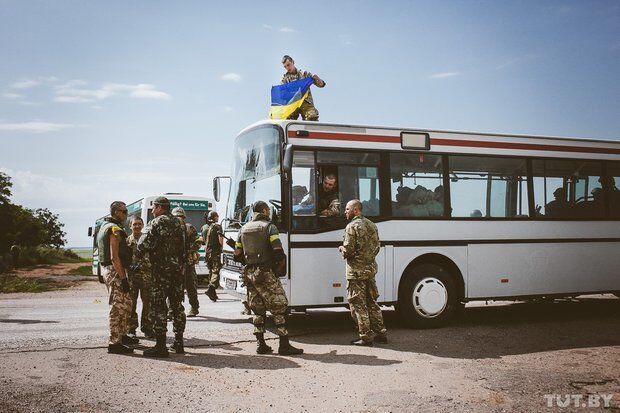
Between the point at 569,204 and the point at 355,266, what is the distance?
5050mm

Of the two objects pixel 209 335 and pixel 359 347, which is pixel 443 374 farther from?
pixel 209 335

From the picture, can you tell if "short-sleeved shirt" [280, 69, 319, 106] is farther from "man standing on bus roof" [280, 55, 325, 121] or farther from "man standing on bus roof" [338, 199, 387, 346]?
"man standing on bus roof" [338, 199, 387, 346]

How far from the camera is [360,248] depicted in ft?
26.0

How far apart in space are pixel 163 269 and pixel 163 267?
0.03 meters

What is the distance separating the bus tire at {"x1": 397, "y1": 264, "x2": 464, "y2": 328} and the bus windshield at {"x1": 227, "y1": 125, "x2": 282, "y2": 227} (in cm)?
262

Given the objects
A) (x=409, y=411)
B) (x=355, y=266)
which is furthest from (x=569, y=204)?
(x=409, y=411)

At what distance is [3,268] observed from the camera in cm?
2628

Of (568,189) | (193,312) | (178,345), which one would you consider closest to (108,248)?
(178,345)

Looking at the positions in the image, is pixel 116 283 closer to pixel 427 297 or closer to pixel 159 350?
pixel 159 350

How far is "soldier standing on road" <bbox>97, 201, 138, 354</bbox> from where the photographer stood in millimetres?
7574

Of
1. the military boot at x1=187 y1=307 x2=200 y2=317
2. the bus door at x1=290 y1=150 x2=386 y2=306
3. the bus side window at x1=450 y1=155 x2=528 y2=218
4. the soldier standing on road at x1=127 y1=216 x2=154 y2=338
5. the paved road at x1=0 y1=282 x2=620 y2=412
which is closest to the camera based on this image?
the paved road at x1=0 y1=282 x2=620 y2=412

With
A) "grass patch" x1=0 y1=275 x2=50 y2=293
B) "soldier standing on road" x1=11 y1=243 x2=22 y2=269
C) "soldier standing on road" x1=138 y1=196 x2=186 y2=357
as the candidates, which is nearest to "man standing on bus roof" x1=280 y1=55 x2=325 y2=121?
"soldier standing on road" x1=138 y1=196 x2=186 y2=357

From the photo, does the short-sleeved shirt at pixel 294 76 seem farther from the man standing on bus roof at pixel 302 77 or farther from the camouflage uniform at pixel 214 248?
the camouflage uniform at pixel 214 248

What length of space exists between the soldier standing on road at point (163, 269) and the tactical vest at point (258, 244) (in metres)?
0.95
